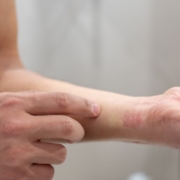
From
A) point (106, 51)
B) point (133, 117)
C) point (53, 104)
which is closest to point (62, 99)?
point (53, 104)

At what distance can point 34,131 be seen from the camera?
1.48 feet

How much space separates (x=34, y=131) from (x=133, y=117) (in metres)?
0.16

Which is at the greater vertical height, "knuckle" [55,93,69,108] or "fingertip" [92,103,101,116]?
"knuckle" [55,93,69,108]

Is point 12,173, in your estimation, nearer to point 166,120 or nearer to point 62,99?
point 62,99

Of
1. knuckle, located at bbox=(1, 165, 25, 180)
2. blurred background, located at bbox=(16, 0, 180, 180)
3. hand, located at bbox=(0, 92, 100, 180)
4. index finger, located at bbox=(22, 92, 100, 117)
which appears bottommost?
knuckle, located at bbox=(1, 165, 25, 180)

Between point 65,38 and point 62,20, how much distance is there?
0.07 meters

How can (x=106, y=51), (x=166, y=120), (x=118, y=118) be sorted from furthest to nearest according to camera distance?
(x=106, y=51) < (x=118, y=118) < (x=166, y=120)

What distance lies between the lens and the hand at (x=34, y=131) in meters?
0.45

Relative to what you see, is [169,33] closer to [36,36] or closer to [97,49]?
[97,49]

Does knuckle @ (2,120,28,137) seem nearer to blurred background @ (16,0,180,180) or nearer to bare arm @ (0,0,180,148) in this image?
bare arm @ (0,0,180,148)

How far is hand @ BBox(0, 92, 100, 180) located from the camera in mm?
454

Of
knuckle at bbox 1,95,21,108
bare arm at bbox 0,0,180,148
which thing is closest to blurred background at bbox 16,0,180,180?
bare arm at bbox 0,0,180,148

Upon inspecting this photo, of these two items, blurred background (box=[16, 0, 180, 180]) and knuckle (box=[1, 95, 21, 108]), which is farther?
blurred background (box=[16, 0, 180, 180])

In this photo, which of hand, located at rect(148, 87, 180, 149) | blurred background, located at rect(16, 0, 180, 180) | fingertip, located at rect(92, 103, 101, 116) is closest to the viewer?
hand, located at rect(148, 87, 180, 149)
